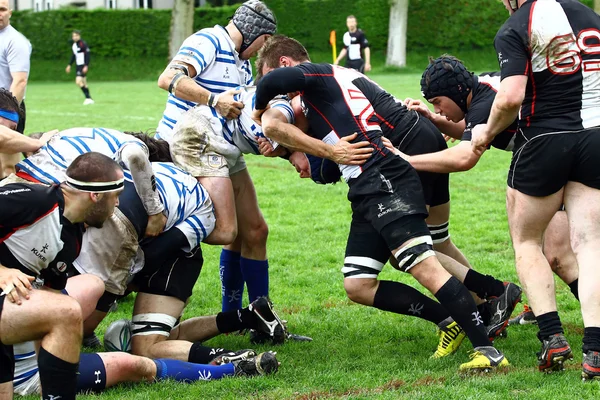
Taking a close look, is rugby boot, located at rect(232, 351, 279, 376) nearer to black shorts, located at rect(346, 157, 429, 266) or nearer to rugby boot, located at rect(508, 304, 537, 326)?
black shorts, located at rect(346, 157, 429, 266)

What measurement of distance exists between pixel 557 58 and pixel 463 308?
1449 millimetres

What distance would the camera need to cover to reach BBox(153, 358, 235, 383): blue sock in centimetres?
475

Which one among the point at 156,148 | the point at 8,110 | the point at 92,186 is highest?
the point at 8,110

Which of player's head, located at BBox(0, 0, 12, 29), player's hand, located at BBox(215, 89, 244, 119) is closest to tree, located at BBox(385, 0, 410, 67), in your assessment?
player's head, located at BBox(0, 0, 12, 29)

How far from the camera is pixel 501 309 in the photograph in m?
5.49

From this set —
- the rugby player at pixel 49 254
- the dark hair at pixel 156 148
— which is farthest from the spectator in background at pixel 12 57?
the rugby player at pixel 49 254

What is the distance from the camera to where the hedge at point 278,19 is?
36.3m

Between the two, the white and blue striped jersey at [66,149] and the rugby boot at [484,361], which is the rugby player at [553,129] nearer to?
the rugby boot at [484,361]

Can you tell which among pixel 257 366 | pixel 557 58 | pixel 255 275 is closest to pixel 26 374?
pixel 257 366

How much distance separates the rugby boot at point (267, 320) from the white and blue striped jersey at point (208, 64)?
1.34 m

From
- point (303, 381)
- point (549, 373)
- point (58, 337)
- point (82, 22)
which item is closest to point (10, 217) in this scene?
point (58, 337)

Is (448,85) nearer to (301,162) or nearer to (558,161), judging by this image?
(558,161)

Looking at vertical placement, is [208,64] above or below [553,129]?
above

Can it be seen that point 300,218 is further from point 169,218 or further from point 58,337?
point 58,337
